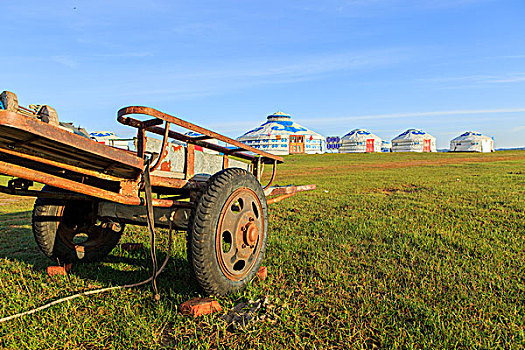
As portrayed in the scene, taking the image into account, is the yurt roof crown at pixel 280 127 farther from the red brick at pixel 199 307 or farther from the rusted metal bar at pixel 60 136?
the rusted metal bar at pixel 60 136

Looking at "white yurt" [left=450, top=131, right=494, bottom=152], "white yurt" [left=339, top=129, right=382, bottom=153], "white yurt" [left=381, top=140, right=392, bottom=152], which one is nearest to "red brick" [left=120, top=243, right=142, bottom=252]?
"white yurt" [left=339, top=129, right=382, bottom=153]

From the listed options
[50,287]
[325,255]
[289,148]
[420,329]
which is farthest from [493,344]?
[289,148]

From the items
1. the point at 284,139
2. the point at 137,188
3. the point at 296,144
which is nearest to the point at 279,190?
the point at 137,188

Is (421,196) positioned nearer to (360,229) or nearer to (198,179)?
(360,229)

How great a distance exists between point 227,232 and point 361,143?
75.5 m

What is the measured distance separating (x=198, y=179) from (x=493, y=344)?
273 cm

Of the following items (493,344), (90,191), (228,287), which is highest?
(90,191)

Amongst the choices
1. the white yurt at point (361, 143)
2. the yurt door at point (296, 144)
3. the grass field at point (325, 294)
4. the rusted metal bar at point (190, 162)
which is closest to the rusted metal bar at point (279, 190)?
the grass field at point (325, 294)

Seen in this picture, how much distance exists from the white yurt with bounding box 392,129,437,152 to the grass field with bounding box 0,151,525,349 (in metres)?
75.1

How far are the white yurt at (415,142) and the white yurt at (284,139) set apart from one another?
20322 mm

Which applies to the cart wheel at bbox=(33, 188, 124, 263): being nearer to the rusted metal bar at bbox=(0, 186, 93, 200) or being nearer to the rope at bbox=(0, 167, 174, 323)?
the rusted metal bar at bbox=(0, 186, 93, 200)

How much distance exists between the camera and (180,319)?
254 centimetres

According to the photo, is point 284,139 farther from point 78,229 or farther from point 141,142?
point 141,142

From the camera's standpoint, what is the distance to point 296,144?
2571 inches
